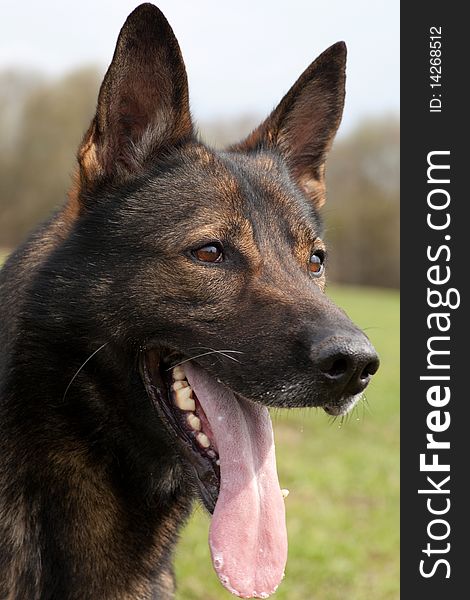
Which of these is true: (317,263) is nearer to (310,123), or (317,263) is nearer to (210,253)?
(210,253)

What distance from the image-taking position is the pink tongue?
2.77 m

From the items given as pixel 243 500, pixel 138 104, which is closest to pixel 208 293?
pixel 243 500

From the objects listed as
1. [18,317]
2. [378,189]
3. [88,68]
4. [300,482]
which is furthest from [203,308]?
[378,189]

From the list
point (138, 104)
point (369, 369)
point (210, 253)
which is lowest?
point (369, 369)

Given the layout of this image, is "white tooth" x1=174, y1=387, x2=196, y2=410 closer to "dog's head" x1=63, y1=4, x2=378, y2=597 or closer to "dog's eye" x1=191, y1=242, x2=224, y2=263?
"dog's head" x1=63, y1=4, x2=378, y2=597

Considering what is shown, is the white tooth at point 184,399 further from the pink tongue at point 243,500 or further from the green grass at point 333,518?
the green grass at point 333,518

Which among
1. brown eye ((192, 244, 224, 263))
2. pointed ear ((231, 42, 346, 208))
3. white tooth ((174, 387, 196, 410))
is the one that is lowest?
white tooth ((174, 387, 196, 410))

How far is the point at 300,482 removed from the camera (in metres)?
7.19

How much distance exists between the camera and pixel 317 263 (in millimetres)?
3355

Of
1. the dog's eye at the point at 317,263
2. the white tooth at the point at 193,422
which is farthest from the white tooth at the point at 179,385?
the dog's eye at the point at 317,263

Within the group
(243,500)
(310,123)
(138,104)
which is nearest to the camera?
(243,500)

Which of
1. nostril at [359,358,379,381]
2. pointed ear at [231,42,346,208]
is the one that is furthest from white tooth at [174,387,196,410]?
pointed ear at [231,42,346,208]

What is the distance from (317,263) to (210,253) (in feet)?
2.04

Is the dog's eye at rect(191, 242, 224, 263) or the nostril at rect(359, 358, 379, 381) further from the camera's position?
the dog's eye at rect(191, 242, 224, 263)
